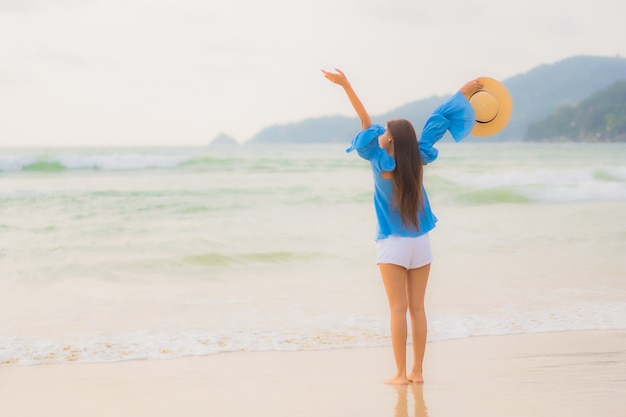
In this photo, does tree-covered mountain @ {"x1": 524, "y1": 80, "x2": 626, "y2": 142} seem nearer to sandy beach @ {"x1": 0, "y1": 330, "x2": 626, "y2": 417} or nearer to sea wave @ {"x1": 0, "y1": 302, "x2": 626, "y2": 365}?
sea wave @ {"x1": 0, "y1": 302, "x2": 626, "y2": 365}

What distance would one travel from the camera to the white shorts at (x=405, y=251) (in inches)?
163

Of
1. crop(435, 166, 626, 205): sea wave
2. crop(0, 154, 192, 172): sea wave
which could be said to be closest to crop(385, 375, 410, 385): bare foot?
crop(435, 166, 626, 205): sea wave

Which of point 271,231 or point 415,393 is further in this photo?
point 271,231

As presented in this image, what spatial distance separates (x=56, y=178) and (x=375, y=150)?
22.7 metres

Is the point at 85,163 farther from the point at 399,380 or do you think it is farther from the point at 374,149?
the point at 374,149

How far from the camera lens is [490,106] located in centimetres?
441

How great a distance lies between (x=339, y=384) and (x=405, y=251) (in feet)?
3.22

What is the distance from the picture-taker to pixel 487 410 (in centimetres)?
396

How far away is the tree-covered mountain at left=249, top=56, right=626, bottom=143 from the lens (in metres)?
95.7

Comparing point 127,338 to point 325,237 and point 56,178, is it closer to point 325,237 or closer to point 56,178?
point 325,237

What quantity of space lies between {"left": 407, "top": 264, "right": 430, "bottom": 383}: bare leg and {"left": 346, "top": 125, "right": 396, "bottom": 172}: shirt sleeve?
2.21ft

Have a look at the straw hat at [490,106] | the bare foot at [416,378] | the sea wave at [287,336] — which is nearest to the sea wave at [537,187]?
the sea wave at [287,336]

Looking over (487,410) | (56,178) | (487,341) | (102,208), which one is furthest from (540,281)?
(56,178)

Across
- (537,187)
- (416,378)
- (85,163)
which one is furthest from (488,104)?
(85,163)
